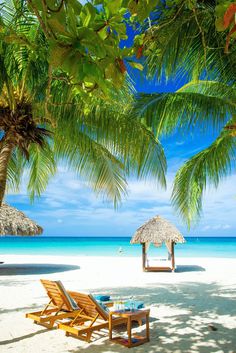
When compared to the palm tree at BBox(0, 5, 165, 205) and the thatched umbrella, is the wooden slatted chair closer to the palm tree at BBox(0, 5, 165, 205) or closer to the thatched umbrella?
the palm tree at BBox(0, 5, 165, 205)

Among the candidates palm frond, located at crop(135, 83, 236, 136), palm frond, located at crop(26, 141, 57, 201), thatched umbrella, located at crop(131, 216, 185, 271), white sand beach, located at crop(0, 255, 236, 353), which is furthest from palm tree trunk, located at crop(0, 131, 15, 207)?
thatched umbrella, located at crop(131, 216, 185, 271)

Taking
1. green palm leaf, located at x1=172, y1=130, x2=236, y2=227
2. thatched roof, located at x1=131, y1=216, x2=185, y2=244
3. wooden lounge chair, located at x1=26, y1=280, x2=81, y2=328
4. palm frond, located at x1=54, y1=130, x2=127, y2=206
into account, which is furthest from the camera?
thatched roof, located at x1=131, y1=216, x2=185, y2=244

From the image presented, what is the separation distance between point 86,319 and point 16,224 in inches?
333

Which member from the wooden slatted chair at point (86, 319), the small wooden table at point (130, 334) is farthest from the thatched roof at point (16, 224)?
the small wooden table at point (130, 334)

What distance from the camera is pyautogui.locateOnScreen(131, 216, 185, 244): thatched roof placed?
14384 mm

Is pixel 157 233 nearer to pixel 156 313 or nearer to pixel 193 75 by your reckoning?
pixel 156 313

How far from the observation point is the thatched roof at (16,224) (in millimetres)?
12758

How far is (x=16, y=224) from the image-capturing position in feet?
42.6

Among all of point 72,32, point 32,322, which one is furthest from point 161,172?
point 72,32

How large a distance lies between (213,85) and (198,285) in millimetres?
6128

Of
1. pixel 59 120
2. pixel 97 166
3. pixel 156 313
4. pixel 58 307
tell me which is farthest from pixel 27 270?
pixel 59 120

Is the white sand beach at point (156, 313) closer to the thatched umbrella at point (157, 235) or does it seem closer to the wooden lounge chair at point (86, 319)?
the wooden lounge chair at point (86, 319)

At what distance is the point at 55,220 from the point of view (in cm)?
7338

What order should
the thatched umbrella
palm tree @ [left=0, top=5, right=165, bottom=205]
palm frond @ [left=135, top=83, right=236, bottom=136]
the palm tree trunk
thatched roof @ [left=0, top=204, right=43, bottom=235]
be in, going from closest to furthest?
palm tree @ [left=0, top=5, right=165, bottom=205] → the palm tree trunk → palm frond @ [left=135, top=83, right=236, bottom=136] → thatched roof @ [left=0, top=204, right=43, bottom=235] → the thatched umbrella
